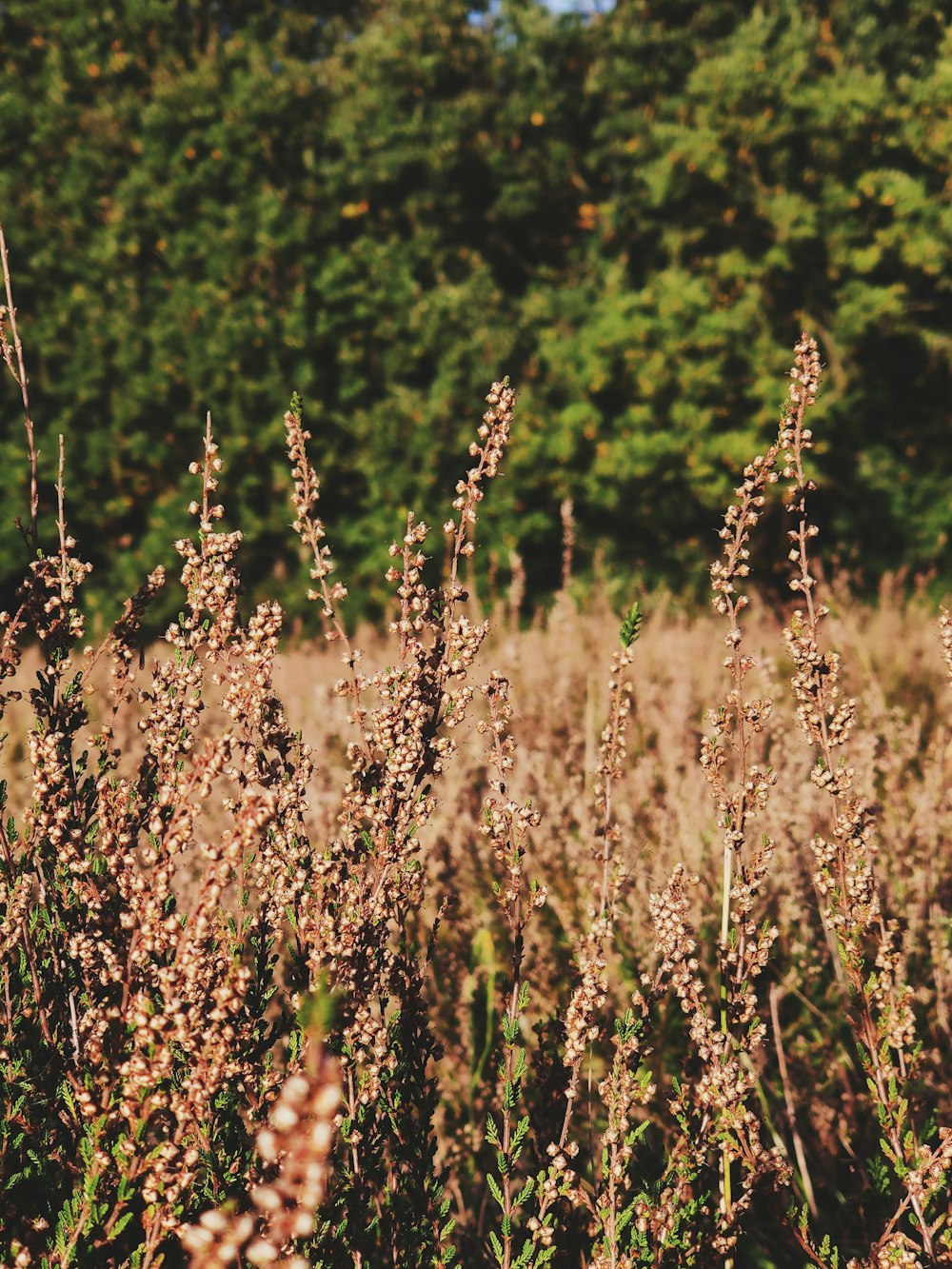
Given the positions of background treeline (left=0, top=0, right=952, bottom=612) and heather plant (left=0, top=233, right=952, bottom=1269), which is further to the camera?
background treeline (left=0, top=0, right=952, bottom=612)

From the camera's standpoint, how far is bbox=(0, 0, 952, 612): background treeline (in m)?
7.49

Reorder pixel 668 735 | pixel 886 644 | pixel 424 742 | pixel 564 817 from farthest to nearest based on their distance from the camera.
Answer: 1. pixel 886 644
2. pixel 668 735
3. pixel 564 817
4. pixel 424 742

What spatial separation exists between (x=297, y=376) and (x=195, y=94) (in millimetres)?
2476

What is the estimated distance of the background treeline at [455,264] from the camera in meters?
7.49

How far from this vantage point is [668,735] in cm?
374

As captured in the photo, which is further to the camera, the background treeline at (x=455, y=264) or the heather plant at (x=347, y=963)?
the background treeline at (x=455, y=264)

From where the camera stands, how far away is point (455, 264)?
26.7 feet

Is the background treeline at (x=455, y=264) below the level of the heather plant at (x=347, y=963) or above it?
above

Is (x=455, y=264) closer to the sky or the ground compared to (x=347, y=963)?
closer to the sky

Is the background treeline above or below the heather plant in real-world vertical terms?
above

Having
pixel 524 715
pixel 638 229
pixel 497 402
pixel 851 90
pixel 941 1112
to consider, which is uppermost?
pixel 851 90

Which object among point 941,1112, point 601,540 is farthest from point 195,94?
point 941,1112

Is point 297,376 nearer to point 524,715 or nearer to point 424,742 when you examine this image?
point 524,715

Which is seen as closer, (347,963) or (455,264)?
(347,963)
